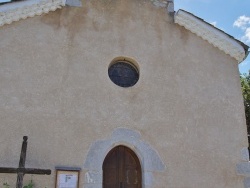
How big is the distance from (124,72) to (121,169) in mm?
2226

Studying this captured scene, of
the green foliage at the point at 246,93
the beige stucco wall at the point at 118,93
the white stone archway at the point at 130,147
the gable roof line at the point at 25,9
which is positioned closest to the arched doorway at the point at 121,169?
the white stone archway at the point at 130,147

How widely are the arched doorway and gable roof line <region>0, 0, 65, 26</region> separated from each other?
3.39 m

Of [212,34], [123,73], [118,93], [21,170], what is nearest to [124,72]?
[123,73]

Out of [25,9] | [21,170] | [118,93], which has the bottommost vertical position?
[21,170]

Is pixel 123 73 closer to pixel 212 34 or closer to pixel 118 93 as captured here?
pixel 118 93

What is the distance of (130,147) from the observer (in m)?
7.03

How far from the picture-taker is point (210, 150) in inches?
295

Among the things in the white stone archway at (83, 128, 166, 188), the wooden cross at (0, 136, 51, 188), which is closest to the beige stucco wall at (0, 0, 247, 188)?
the white stone archway at (83, 128, 166, 188)

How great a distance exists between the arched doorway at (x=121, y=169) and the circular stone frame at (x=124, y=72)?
59.4 inches

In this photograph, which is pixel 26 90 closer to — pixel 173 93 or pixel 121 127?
pixel 121 127

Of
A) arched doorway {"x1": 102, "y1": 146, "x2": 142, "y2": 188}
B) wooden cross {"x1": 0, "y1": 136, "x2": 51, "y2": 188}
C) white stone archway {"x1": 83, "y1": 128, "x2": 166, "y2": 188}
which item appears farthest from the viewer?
arched doorway {"x1": 102, "y1": 146, "x2": 142, "y2": 188}

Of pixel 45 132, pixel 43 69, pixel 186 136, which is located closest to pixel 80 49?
pixel 43 69

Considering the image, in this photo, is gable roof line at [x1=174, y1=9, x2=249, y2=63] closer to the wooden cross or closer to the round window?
the round window

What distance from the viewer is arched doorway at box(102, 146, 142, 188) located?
22.3 ft
